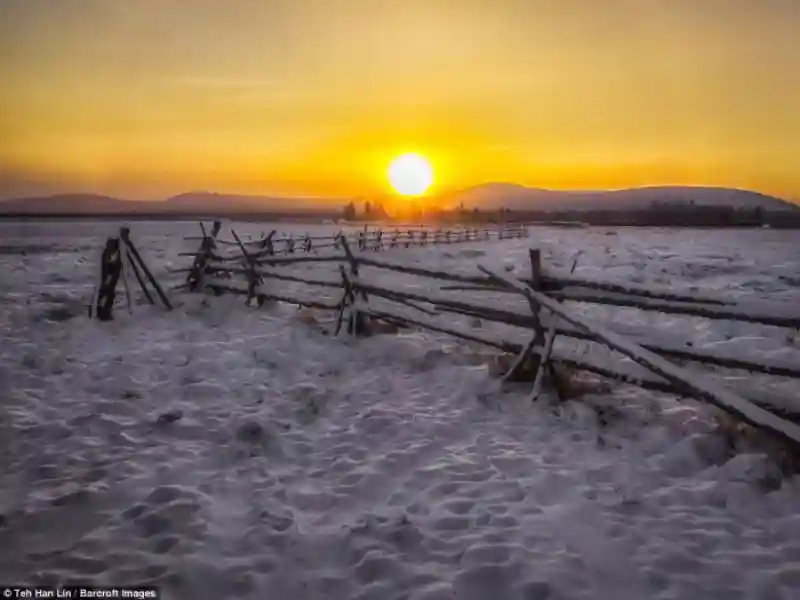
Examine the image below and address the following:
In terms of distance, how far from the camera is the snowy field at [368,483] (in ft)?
8.32

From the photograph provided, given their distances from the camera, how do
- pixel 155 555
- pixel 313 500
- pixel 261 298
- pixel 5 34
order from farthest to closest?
pixel 261 298 < pixel 5 34 < pixel 313 500 < pixel 155 555

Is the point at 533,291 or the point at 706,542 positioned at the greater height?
the point at 533,291

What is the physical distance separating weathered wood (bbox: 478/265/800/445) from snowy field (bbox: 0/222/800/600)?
0.31 metres

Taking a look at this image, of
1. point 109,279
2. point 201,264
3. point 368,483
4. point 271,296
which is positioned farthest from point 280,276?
point 368,483

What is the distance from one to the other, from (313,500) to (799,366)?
3.15 metres

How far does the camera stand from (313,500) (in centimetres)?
314

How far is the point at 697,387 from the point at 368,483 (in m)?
1.95

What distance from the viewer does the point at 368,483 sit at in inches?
131

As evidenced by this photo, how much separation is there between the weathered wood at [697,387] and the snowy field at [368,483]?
1.00 ft

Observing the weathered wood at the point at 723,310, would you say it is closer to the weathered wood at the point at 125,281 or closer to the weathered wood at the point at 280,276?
the weathered wood at the point at 280,276

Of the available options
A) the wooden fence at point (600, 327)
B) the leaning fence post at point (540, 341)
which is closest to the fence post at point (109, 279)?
the wooden fence at point (600, 327)

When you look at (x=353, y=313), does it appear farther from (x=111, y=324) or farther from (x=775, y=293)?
(x=775, y=293)

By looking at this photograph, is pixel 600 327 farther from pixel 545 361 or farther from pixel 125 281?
pixel 125 281

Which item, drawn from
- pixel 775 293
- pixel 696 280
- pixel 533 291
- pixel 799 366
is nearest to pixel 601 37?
pixel 533 291
